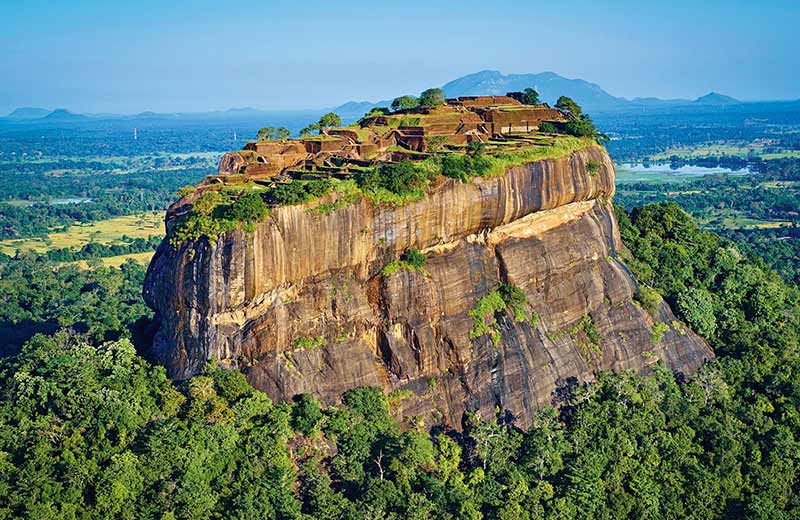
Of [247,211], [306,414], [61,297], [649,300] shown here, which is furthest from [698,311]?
[61,297]

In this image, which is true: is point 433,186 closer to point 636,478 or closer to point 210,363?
point 210,363

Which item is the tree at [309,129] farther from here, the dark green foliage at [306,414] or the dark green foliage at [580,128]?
the dark green foliage at [306,414]

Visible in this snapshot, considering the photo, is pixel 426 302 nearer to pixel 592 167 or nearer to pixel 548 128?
pixel 592 167

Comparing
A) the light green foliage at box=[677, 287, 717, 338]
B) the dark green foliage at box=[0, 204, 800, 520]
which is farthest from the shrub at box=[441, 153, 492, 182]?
the light green foliage at box=[677, 287, 717, 338]

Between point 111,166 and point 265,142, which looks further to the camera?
point 111,166

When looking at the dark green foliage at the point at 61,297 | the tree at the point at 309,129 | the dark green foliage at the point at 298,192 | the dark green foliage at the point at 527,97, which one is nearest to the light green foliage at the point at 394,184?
the dark green foliage at the point at 298,192

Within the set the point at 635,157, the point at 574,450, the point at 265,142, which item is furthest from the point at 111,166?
the point at 574,450
